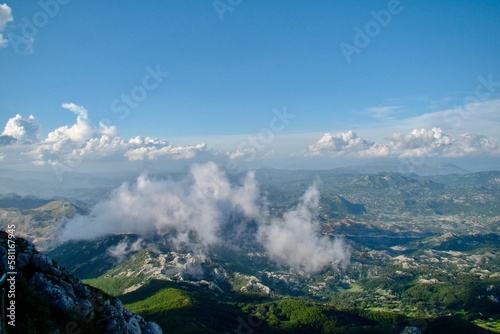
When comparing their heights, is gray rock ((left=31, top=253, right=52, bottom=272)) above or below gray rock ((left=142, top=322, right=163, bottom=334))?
above

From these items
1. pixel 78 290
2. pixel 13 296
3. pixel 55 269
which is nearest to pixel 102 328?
pixel 78 290

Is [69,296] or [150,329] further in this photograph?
[150,329]

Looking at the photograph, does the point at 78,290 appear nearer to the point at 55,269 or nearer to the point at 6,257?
the point at 55,269

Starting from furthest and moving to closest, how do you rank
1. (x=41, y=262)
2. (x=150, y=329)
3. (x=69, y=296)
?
(x=150, y=329)
(x=41, y=262)
(x=69, y=296)

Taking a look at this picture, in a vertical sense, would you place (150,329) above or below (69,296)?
below

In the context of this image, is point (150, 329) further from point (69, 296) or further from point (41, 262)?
point (41, 262)

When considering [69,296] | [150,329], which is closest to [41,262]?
[69,296]

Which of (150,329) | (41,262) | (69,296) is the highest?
(41,262)

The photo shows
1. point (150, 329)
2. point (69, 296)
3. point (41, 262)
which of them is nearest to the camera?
point (69, 296)

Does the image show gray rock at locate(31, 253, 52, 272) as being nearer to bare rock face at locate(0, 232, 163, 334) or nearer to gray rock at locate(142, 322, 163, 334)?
bare rock face at locate(0, 232, 163, 334)

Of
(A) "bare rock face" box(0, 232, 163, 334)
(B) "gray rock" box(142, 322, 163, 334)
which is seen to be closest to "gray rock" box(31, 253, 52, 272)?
(A) "bare rock face" box(0, 232, 163, 334)
